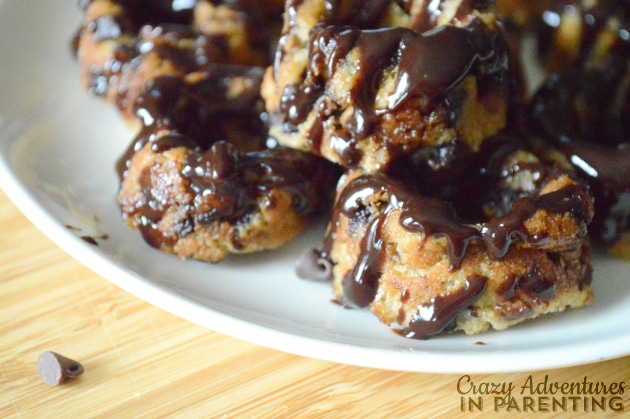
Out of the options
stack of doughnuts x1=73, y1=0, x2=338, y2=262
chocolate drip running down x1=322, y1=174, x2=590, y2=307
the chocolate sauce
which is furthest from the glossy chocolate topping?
the chocolate sauce

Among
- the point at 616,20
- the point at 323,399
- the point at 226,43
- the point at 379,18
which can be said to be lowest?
the point at 323,399

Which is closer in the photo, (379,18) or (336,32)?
(336,32)

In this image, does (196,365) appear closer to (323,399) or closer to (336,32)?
(323,399)

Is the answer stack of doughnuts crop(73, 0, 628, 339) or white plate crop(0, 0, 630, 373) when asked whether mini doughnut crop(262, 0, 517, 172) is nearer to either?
stack of doughnuts crop(73, 0, 628, 339)

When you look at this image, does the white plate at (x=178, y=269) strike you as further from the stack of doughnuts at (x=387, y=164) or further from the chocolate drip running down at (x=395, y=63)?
the chocolate drip running down at (x=395, y=63)

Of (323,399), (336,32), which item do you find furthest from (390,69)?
(323,399)
